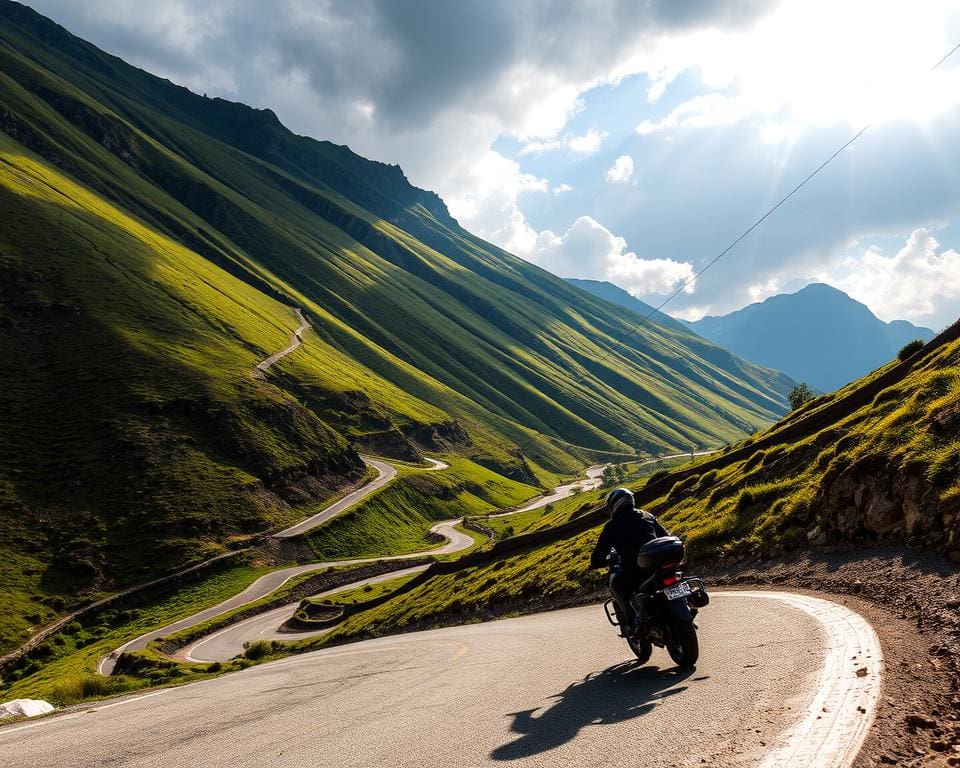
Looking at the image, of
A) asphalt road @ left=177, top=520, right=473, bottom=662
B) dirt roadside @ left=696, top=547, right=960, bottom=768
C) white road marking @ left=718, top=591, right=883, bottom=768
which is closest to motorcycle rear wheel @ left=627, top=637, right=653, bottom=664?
white road marking @ left=718, top=591, right=883, bottom=768

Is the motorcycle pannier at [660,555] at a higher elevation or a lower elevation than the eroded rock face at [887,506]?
higher

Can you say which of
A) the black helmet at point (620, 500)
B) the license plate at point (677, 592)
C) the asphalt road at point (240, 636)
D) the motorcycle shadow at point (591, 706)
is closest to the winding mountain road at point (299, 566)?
the asphalt road at point (240, 636)

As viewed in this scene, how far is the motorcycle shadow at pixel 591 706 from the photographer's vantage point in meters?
5.63

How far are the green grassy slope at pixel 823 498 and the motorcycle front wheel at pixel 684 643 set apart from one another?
456 cm

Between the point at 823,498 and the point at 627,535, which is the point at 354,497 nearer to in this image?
the point at 823,498

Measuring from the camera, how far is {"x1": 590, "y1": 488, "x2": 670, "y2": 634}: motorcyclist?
8531mm

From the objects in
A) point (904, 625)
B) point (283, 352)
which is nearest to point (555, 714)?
point (904, 625)

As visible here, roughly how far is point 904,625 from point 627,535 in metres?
3.73

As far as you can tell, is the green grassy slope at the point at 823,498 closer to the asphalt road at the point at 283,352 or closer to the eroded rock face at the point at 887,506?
the eroded rock face at the point at 887,506

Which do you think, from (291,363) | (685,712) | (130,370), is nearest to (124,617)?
(130,370)

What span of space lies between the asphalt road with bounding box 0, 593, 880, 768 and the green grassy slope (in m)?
2.72

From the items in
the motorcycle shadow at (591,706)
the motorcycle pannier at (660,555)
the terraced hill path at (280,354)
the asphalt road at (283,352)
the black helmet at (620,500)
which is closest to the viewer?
the motorcycle shadow at (591,706)

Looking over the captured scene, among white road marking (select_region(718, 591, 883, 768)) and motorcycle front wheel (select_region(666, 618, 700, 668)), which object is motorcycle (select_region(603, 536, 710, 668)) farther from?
white road marking (select_region(718, 591, 883, 768))

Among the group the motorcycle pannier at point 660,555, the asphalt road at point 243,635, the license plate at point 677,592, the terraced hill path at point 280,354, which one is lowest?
Result: the asphalt road at point 243,635
